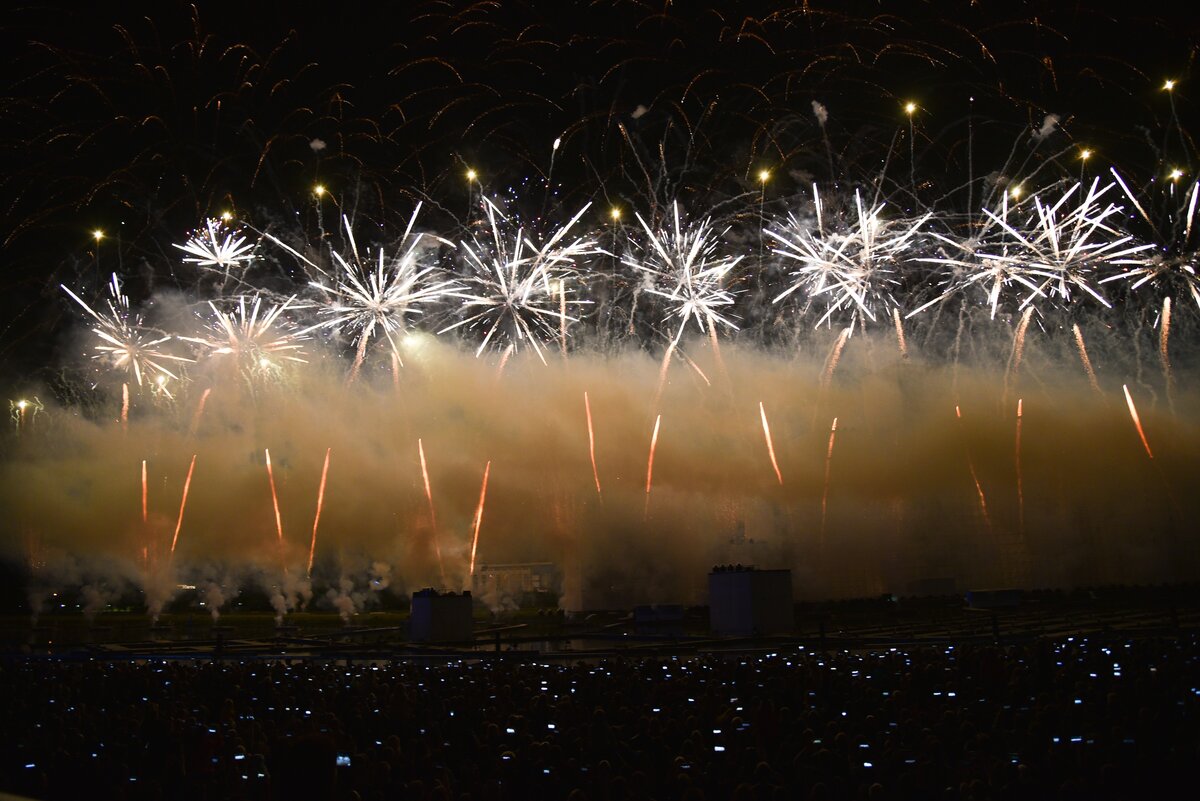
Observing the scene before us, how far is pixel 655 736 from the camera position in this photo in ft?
36.1

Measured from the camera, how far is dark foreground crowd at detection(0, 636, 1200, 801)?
30.0 ft

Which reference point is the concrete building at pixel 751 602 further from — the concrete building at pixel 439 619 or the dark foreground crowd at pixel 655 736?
the dark foreground crowd at pixel 655 736

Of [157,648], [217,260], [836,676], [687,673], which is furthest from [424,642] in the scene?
[836,676]

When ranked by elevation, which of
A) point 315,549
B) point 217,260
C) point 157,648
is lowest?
point 157,648

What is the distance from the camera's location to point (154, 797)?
9.45m

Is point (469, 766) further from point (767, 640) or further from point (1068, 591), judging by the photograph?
point (1068, 591)

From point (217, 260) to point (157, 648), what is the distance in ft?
57.4

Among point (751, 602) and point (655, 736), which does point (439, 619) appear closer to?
point (751, 602)

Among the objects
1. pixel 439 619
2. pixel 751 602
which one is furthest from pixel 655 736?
pixel 439 619

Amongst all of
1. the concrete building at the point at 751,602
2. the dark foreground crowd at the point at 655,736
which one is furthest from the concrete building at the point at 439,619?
the dark foreground crowd at the point at 655,736

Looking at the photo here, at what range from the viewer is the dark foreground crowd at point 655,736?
9.13 m

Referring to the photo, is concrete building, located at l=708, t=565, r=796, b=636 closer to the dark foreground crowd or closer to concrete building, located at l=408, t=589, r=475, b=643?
concrete building, located at l=408, t=589, r=475, b=643

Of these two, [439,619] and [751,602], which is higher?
[751,602]

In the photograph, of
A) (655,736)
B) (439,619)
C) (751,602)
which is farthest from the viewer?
(439,619)
